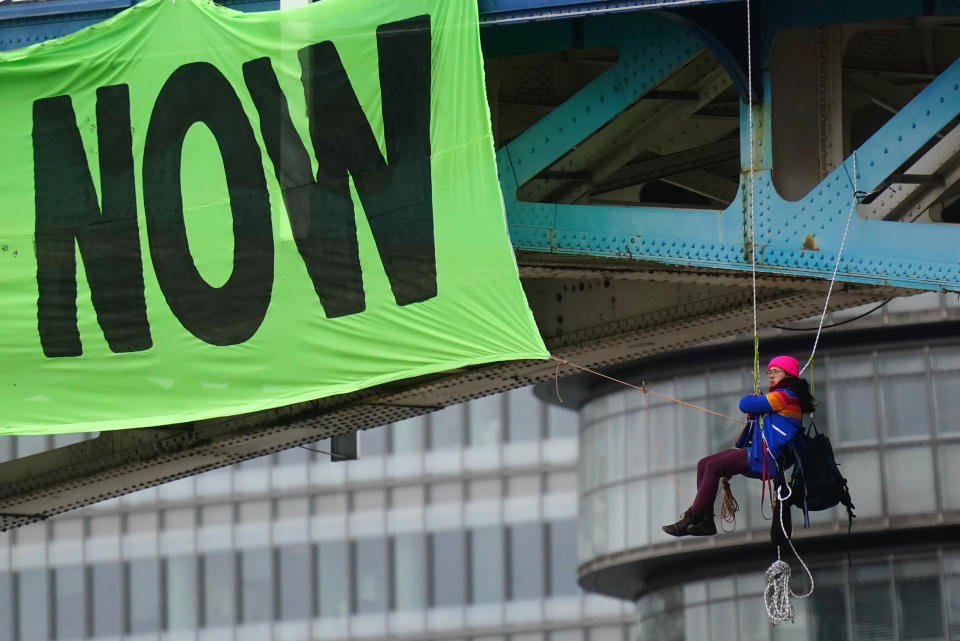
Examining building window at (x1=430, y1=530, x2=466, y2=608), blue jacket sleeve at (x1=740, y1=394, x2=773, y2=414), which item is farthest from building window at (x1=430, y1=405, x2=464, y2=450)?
blue jacket sleeve at (x1=740, y1=394, x2=773, y2=414)

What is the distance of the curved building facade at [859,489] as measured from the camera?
153 feet

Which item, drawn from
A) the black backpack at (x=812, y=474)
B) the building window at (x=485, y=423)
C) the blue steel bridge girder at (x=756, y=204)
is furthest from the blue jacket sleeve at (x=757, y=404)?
the building window at (x=485, y=423)

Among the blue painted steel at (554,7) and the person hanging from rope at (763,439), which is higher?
the blue painted steel at (554,7)

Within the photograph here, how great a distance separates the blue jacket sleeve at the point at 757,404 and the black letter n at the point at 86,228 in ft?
15.8

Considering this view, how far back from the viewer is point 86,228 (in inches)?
629

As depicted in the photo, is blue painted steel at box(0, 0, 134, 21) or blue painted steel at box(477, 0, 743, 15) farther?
blue painted steel at box(0, 0, 134, 21)

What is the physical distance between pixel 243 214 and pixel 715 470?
4063mm

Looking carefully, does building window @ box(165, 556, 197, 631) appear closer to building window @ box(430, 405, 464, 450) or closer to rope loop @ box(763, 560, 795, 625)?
building window @ box(430, 405, 464, 450)

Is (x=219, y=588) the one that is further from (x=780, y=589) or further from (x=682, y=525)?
(x=780, y=589)

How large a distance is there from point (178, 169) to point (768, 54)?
4.42m

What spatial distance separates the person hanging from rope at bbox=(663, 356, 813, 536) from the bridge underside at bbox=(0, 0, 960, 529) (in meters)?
0.82

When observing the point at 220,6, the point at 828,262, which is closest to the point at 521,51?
the point at 220,6

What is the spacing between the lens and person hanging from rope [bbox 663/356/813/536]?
13.1 m

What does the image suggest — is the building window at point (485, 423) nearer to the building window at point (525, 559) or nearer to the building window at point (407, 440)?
the building window at point (407, 440)
